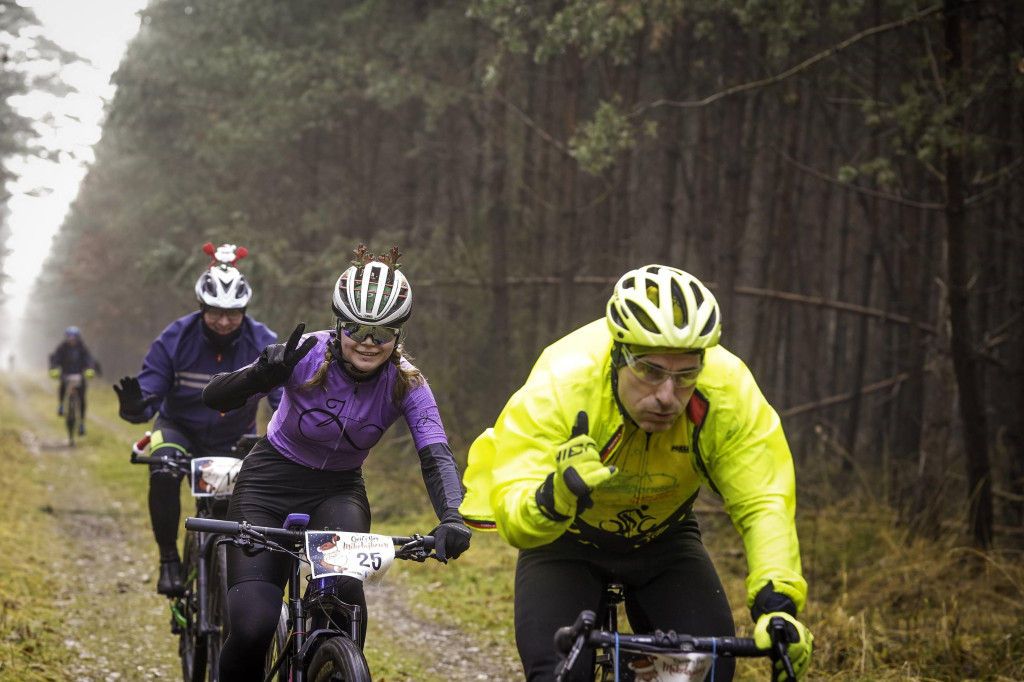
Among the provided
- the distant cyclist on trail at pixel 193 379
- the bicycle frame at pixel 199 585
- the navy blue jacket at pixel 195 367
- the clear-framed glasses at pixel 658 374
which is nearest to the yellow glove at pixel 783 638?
the clear-framed glasses at pixel 658 374

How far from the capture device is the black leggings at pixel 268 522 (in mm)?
4230

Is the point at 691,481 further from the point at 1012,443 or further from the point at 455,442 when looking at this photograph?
the point at 455,442

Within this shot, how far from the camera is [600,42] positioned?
35.5ft

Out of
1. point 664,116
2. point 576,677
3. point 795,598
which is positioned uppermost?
point 664,116

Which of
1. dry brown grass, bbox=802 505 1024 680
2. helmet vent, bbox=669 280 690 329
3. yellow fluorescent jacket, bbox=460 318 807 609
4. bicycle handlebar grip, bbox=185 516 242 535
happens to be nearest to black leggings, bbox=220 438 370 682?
Result: bicycle handlebar grip, bbox=185 516 242 535

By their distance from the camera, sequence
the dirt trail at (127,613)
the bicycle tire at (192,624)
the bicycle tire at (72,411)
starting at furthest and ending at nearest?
the bicycle tire at (72,411)
the dirt trail at (127,613)
the bicycle tire at (192,624)

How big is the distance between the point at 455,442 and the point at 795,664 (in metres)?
12.5

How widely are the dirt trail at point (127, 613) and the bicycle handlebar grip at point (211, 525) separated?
3.44m

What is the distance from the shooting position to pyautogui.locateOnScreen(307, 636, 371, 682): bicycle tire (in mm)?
3666

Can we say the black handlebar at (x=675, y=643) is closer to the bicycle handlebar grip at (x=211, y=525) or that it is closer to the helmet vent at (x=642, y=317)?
the helmet vent at (x=642, y=317)

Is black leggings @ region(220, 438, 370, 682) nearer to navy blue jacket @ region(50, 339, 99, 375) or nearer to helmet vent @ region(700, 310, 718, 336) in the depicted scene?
helmet vent @ region(700, 310, 718, 336)

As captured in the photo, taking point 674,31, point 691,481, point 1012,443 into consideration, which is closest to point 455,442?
point 674,31

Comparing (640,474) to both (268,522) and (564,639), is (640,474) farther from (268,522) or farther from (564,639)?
(268,522)

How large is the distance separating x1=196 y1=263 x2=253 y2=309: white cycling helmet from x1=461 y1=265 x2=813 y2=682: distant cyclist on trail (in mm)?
3398
